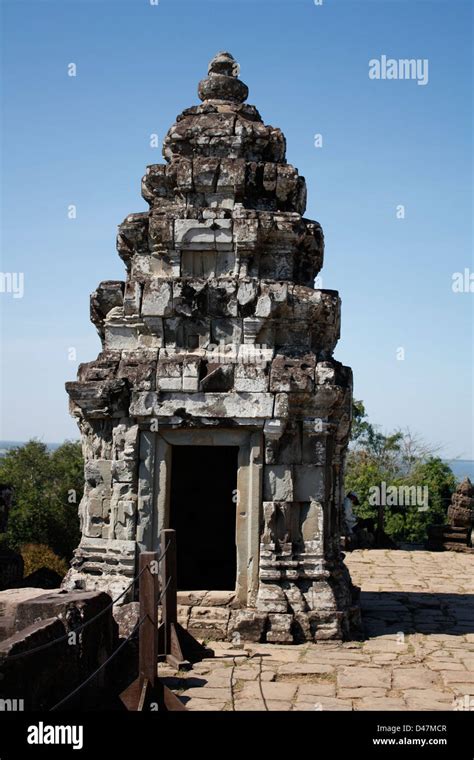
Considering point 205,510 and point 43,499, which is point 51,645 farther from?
point 43,499

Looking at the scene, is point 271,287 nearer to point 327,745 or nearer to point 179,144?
point 179,144

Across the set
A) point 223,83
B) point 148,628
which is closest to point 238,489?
point 148,628

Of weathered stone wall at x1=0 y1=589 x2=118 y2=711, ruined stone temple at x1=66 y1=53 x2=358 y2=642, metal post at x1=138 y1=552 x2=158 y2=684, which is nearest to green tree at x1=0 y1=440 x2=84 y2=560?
ruined stone temple at x1=66 y1=53 x2=358 y2=642

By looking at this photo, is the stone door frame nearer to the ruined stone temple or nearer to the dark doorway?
the ruined stone temple

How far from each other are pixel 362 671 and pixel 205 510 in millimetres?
5184

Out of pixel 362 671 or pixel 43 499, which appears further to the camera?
pixel 43 499

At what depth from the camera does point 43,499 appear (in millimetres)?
20547

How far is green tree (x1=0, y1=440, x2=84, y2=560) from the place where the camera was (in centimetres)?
1964

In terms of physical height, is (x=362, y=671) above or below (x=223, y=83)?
below

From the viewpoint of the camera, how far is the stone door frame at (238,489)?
9.12m

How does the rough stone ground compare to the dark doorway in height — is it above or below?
below

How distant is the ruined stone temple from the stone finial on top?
0.48m

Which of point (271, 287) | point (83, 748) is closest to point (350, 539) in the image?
point (271, 287)

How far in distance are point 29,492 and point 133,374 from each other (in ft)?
41.3
